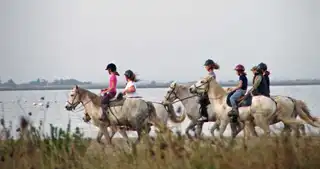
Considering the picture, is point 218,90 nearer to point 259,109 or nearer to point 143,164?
point 259,109

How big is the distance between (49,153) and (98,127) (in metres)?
7.35

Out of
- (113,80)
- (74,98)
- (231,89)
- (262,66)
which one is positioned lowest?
(74,98)

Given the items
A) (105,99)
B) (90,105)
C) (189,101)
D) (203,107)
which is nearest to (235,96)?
(203,107)

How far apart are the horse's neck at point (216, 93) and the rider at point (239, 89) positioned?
10.5 inches

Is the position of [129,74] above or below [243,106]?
above

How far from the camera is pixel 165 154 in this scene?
9234mm

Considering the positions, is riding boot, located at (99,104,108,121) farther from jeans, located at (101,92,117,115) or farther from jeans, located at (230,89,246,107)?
jeans, located at (230,89,246,107)

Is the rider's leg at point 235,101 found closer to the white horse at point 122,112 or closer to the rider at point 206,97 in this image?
the rider at point 206,97

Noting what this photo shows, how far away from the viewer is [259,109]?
57.4 feet

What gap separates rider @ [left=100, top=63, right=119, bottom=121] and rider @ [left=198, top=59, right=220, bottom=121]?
7.24ft

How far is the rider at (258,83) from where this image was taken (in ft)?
59.1

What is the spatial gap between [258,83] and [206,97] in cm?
129

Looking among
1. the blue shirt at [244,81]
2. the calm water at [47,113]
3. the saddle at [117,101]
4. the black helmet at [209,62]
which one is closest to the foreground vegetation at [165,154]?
the calm water at [47,113]

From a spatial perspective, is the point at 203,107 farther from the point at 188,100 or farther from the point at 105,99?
the point at 105,99
